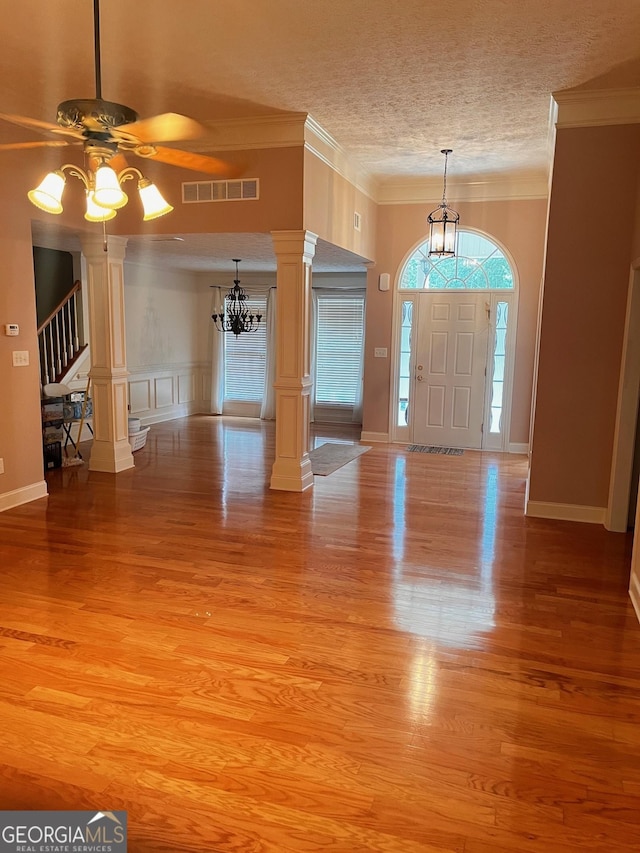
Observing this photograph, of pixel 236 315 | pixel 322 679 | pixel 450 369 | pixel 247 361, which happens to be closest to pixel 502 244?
pixel 450 369

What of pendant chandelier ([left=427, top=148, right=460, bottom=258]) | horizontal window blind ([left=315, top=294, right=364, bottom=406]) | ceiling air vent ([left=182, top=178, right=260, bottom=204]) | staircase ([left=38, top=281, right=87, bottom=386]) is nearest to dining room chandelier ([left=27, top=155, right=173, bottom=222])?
ceiling air vent ([left=182, top=178, right=260, bottom=204])

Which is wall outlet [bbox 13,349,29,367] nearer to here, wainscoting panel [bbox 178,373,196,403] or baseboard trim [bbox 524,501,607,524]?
baseboard trim [bbox 524,501,607,524]

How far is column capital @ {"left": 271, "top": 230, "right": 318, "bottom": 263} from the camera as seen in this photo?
17.3 ft

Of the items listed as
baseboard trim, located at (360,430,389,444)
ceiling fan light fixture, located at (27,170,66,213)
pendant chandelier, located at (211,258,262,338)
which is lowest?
baseboard trim, located at (360,430,389,444)

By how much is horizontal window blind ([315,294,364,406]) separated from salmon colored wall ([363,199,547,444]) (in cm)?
167

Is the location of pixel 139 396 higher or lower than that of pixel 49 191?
lower

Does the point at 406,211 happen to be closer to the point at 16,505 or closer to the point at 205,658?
the point at 16,505

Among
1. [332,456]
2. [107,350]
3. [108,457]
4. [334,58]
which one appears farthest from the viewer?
[332,456]

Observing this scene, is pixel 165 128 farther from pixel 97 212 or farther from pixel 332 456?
pixel 332 456

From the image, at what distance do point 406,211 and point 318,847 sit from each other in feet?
23.5

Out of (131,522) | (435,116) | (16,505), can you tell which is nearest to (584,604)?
(131,522)

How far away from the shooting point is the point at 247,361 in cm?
1047

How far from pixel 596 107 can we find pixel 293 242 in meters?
2.54

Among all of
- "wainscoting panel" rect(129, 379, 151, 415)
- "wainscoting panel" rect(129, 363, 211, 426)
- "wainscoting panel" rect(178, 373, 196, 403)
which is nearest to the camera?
"wainscoting panel" rect(129, 379, 151, 415)
